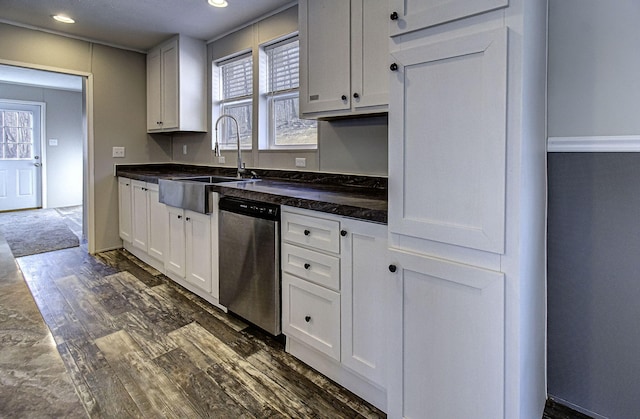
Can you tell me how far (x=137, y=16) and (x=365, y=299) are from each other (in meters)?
3.19

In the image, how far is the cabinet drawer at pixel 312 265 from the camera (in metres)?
1.77

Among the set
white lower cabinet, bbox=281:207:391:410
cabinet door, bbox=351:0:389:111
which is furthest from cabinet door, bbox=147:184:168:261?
cabinet door, bbox=351:0:389:111

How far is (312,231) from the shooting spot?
1845 millimetres

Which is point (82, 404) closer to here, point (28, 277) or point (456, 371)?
point (456, 371)

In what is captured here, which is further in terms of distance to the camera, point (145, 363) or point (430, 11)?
point (145, 363)

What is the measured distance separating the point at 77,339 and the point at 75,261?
1.91 meters

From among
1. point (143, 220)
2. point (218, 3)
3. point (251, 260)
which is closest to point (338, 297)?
point (251, 260)

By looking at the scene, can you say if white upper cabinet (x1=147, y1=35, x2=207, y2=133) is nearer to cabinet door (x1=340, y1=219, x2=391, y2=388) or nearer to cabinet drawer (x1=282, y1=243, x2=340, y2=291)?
cabinet drawer (x1=282, y1=243, x2=340, y2=291)

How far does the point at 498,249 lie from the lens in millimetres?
1146

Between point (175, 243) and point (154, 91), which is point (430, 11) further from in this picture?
point (154, 91)

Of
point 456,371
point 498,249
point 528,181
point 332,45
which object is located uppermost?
point 332,45

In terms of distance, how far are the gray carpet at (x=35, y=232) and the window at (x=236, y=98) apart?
239 centimetres

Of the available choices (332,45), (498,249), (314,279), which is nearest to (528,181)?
(498,249)

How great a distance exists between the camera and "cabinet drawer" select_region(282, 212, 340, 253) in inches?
68.6
